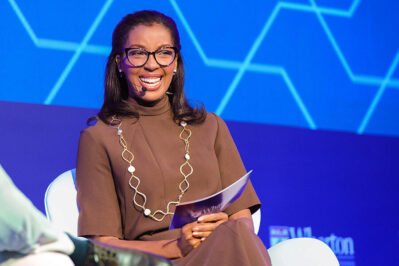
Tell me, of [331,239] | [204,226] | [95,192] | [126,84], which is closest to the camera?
[204,226]

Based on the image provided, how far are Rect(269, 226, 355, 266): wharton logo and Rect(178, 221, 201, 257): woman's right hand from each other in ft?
4.31

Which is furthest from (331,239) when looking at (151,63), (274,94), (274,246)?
(151,63)

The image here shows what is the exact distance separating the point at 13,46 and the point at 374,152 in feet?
5.95

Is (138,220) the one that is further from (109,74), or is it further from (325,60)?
(325,60)

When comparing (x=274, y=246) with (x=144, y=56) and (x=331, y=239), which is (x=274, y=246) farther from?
(x=331, y=239)

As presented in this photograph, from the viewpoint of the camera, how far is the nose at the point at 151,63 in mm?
1908

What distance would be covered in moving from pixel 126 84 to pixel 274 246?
70 cm

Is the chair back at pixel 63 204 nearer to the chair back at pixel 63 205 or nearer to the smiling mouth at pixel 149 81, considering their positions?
the chair back at pixel 63 205

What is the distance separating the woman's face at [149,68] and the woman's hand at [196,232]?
0.50m

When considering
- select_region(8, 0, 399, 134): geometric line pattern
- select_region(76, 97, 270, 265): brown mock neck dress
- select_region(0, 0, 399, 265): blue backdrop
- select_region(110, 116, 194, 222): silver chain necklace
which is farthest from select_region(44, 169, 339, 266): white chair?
select_region(8, 0, 399, 134): geometric line pattern

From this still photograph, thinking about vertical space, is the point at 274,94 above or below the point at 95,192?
above

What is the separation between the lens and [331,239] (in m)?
2.98

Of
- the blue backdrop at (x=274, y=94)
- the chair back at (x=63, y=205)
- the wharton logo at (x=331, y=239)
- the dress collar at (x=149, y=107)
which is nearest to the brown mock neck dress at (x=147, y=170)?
the dress collar at (x=149, y=107)

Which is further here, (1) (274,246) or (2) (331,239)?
(2) (331,239)
